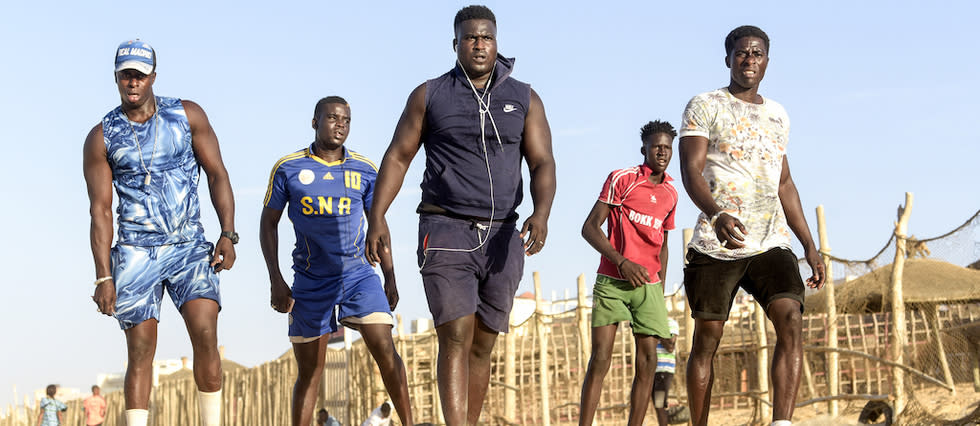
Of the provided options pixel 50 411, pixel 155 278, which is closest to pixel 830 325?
pixel 155 278

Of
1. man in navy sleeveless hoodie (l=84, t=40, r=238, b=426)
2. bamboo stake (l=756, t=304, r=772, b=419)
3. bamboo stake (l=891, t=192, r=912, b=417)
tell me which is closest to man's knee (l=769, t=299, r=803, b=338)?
man in navy sleeveless hoodie (l=84, t=40, r=238, b=426)

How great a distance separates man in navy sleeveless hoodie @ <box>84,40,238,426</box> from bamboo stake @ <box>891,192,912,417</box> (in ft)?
27.7

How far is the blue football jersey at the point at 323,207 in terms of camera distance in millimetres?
7035

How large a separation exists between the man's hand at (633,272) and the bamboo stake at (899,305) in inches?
236

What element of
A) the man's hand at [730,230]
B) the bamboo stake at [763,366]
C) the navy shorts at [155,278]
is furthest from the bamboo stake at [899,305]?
the navy shorts at [155,278]

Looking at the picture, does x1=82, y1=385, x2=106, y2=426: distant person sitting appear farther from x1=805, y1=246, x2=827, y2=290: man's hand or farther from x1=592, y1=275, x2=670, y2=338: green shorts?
x1=805, y1=246, x2=827, y2=290: man's hand

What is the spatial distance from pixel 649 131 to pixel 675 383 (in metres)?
9.67

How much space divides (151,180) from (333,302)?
1670 mm

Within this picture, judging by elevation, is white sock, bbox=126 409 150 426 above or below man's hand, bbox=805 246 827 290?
below

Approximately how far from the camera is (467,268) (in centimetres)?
533

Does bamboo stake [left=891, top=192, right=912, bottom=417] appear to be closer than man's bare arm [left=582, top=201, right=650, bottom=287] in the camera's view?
No

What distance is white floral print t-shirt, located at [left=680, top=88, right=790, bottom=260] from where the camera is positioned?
227 inches

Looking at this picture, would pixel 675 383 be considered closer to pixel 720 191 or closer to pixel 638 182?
pixel 638 182

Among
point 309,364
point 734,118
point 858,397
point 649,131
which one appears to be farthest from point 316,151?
point 858,397
